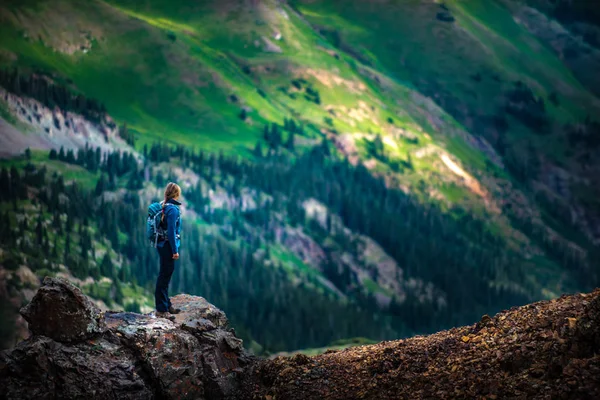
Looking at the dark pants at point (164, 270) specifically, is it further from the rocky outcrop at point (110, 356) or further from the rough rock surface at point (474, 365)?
the rough rock surface at point (474, 365)

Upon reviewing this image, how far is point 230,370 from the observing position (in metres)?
38.5

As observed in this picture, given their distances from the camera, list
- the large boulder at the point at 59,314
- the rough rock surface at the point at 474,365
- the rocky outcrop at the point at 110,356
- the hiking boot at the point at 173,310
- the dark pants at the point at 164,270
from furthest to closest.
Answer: the hiking boot at the point at 173,310 → the dark pants at the point at 164,270 → the large boulder at the point at 59,314 → the rocky outcrop at the point at 110,356 → the rough rock surface at the point at 474,365

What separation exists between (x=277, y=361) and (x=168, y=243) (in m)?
6.61

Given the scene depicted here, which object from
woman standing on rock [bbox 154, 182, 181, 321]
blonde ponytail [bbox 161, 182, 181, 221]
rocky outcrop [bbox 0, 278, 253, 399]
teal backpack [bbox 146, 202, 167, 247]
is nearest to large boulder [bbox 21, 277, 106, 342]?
rocky outcrop [bbox 0, 278, 253, 399]

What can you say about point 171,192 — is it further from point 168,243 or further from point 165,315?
point 165,315

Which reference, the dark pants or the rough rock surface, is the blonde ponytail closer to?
the dark pants

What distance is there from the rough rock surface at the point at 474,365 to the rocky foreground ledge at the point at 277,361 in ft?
0.15

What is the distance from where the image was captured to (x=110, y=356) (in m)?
35.5

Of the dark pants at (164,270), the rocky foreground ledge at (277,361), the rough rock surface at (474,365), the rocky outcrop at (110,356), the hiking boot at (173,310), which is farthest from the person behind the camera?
the hiking boot at (173,310)

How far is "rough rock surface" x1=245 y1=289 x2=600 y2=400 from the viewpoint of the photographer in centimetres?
3147

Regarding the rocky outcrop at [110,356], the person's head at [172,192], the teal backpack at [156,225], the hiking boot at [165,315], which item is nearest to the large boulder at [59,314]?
→ the rocky outcrop at [110,356]

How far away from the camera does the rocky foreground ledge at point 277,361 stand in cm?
3244

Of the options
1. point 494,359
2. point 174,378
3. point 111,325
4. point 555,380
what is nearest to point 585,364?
point 555,380

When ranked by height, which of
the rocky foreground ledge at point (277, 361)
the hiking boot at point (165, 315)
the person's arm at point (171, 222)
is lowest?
the hiking boot at point (165, 315)
